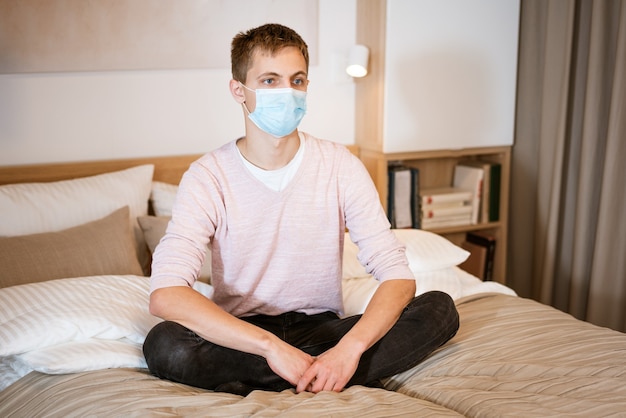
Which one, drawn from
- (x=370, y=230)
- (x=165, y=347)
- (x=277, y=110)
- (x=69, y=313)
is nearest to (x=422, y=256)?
(x=370, y=230)

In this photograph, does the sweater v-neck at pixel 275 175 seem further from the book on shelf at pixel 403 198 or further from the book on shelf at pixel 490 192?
the book on shelf at pixel 490 192

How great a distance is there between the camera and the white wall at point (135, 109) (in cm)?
246

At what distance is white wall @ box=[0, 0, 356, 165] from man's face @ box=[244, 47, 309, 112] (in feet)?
3.05

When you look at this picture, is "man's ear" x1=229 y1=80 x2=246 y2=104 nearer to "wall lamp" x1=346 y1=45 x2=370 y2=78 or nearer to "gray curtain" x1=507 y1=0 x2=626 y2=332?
"wall lamp" x1=346 y1=45 x2=370 y2=78

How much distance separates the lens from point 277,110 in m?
1.77

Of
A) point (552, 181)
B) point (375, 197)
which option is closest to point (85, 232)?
point (375, 197)

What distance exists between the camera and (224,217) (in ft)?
5.82

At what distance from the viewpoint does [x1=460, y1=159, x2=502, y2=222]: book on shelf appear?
10.1ft

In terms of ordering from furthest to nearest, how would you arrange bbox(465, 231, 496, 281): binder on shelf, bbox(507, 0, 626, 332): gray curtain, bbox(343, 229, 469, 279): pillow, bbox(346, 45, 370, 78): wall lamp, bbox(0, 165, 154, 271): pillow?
bbox(465, 231, 496, 281): binder on shelf < bbox(346, 45, 370, 78): wall lamp < bbox(507, 0, 626, 332): gray curtain < bbox(343, 229, 469, 279): pillow < bbox(0, 165, 154, 271): pillow

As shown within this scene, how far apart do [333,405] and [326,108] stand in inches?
68.7

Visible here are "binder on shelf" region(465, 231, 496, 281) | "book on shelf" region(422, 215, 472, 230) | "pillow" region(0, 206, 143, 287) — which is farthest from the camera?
"binder on shelf" region(465, 231, 496, 281)

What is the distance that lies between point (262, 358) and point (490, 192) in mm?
1800

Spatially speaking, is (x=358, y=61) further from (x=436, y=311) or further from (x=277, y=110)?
(x=436, y=311)

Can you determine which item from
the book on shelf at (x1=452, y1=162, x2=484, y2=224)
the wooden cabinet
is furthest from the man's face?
the book on shelf at (x1=452, y1=162, x2=484, y2=224)
